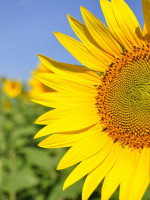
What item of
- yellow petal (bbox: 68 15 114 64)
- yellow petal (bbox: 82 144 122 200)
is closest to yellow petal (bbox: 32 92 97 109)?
yellow petal (bbox: 68 15 114 64)

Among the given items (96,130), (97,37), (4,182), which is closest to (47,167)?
(4,182)

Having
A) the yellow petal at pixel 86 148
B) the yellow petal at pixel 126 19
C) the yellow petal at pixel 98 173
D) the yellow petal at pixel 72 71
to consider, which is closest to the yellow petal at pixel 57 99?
the yellow petal at pixel 72 71

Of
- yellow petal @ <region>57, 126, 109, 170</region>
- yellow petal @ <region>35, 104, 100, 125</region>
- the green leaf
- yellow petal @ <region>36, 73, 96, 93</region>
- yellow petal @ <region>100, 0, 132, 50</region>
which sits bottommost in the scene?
the green leaf

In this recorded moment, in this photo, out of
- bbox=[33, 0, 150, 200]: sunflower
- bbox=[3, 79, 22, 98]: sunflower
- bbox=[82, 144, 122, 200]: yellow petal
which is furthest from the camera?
bbox=[3, 79, 22, 98]: sunflower

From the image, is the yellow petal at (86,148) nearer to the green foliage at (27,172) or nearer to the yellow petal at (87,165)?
the yellow petal at (87,165)

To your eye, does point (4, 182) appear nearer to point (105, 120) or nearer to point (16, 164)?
point (16, 164)

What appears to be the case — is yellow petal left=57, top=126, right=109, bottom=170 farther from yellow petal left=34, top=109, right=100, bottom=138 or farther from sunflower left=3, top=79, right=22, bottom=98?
sunflower left=3, top=79, right=22, bottom=98

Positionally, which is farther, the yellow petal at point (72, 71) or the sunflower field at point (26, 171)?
the sunflower field at point (26, 171)
